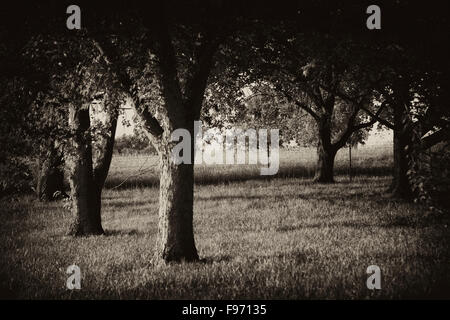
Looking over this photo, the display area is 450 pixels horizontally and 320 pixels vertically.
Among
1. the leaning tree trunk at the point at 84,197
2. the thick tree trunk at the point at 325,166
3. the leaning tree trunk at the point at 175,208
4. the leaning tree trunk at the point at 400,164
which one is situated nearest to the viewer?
the leaning tree trunk at the point at 175,208

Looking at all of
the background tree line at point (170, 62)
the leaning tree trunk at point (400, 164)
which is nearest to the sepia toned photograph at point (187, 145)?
the background tree line at point (170, 62)

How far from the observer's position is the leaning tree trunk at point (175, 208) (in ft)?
26.5

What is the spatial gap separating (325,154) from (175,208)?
21.6m

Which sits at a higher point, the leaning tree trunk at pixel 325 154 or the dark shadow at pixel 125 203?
the leaning tree trunk at pixel 325 154

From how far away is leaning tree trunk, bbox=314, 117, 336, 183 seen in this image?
2756cm

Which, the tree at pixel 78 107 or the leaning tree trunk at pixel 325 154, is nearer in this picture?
the tree at pixel 78 107

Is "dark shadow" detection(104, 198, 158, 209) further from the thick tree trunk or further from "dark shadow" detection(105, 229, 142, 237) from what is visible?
the thick tree trunk

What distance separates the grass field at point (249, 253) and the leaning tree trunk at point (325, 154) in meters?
9.48

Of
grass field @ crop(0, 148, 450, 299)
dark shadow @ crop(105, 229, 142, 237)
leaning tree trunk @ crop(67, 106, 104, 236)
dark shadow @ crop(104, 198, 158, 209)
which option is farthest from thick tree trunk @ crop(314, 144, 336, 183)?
leaning tree trunk @ crop(67, 106, 104, 236)

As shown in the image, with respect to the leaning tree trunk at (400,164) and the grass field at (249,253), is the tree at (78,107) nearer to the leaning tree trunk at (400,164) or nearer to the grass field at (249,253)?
the grass field at (249,253)

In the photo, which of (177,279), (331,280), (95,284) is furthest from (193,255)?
(331,280)

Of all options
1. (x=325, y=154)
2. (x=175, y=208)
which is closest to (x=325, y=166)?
(x=325, y=154)

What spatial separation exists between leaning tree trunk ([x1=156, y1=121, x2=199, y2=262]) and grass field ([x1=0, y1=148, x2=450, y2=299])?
429 mm

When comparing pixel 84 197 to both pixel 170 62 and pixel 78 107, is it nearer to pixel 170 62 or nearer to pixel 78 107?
pixel 78 107
